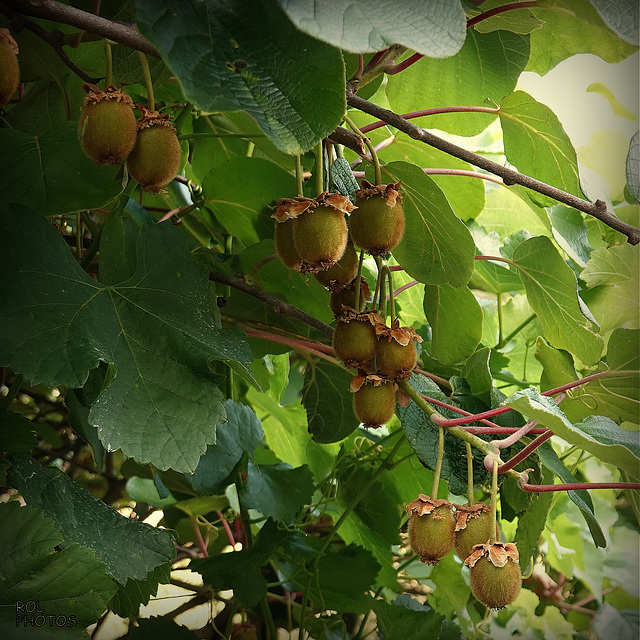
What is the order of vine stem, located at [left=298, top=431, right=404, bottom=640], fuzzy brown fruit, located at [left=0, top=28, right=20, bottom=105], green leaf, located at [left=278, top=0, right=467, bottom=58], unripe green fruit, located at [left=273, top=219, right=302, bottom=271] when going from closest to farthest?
1. green leaf, located at [left=278, top=0, right=467, bottom=58]
2. fuzzy brown fruit, located at [left=0, top=28, right=20, bottom=105]
3. unripe green fruit, located at [left=273, top=219, right=302, bottom=271]
4. vine stem, located at [left=298, top=431, right=404, bottom=640]

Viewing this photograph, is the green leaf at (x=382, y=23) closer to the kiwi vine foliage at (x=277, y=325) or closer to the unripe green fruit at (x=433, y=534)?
the kiwi vine foliage at (x=277, y=325)

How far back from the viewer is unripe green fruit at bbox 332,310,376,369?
633 millimetres

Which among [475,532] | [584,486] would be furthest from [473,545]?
[584,486]

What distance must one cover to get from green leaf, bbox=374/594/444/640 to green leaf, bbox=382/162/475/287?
0.47 m

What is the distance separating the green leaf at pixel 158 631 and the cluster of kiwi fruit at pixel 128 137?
0.52 m

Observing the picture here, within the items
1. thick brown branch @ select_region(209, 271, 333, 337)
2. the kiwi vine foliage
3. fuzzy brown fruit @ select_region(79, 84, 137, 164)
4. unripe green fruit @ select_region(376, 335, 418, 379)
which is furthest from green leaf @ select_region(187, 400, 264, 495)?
fuzzy brown fruit @ select_region(79, 84, 137, 164)

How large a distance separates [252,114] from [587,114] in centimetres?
88

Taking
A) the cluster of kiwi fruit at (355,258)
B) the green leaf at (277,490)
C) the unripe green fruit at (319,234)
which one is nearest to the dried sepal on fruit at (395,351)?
the cluster of kiwi fruit at (355,258)

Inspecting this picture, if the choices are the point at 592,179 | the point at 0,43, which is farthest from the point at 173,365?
the point at 592,179

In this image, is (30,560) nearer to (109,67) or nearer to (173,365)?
(173,365)

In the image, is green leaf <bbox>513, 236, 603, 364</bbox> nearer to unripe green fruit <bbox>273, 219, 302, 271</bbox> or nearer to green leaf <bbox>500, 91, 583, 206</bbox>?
green leaf <bbox>500, 91, 583, 206</bbox>

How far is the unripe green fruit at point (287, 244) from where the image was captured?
0.61 metres

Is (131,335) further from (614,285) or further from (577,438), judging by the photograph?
(614,285)

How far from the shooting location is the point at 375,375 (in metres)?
0.64
